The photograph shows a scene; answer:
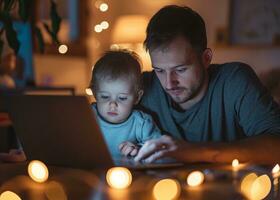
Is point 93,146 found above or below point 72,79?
below

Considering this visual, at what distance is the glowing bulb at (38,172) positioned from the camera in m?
0.63

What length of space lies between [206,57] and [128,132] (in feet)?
0.56

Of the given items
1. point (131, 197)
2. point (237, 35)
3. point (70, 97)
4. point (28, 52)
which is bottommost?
point (131, 197)

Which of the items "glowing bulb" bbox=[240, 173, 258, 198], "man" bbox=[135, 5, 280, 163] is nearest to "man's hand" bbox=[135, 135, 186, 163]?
"man" bbox=[135, 5, 280, 163]

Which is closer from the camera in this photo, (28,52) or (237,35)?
(237,35)

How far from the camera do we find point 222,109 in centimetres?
69

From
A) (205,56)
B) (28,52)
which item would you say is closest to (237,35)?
(205,56)

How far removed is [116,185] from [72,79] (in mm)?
2303

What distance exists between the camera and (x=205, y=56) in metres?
0.67

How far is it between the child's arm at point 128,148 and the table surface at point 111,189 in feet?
0.09

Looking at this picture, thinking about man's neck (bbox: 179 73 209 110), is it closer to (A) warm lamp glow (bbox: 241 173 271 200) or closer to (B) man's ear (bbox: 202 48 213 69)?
(B) man's ear (bbox: 202 48 213 69)

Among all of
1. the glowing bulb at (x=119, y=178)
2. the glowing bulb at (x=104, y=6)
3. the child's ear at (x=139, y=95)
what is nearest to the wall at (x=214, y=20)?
the glowing bulb at (x=104, y=6)

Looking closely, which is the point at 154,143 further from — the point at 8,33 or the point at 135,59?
the point at 8,33

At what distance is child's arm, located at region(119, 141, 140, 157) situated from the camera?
66 centimetres
